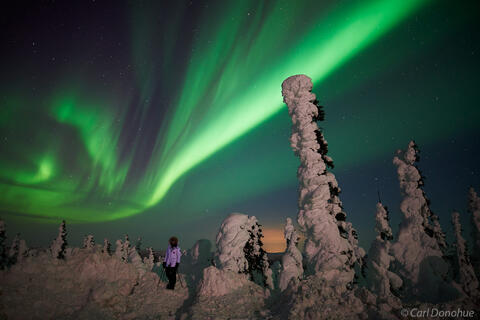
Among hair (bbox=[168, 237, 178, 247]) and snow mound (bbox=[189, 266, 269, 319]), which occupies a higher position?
hair (bbox=[168, 237, 178, 247])

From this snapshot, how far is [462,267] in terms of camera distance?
25953 millimetres

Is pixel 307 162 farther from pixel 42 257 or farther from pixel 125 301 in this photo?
pixel 42 257

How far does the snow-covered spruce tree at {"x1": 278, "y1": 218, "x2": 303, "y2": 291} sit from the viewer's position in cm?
2134

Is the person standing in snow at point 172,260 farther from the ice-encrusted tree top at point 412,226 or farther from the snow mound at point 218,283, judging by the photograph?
the ice-encrusted tree top at point 412,226

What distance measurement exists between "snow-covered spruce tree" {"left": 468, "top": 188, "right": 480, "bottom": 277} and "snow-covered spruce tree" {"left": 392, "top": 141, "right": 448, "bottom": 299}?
18358 mm

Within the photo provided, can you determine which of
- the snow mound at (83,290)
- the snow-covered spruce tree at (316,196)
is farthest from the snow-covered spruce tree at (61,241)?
the snow-covered spruce tree at (316,196)

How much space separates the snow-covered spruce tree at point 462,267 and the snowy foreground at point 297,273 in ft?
0.54

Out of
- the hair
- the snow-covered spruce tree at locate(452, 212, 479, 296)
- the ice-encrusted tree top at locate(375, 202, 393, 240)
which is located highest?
the ice-encrusted tree top at locate(375, 202, 393, 240)

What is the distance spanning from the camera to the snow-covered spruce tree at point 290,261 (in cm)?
2134

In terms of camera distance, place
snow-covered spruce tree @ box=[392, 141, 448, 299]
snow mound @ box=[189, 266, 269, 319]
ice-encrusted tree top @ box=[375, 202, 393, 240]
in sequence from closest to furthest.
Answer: snow mound @ box=[189, 266, 269, 319], snow-covered spruce tree @ box=[392, 141, 448, 299], ice-encrusted tree top @ box=[375, 202, 393, 240]

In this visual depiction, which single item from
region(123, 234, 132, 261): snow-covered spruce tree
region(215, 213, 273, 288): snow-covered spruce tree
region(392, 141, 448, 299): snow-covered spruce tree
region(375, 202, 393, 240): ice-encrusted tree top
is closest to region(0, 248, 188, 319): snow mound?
region(215, 213, 273, 288): snow-covered spruce tree

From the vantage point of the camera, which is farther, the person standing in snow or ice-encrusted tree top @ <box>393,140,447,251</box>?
ice-encrusted tree top @ <box>393,140,447,251</box>

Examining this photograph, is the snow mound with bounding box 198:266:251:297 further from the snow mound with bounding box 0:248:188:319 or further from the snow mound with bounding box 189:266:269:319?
the snow mound with bounding box 0:248:188:319

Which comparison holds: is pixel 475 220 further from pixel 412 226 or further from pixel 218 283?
pixel 218 283
